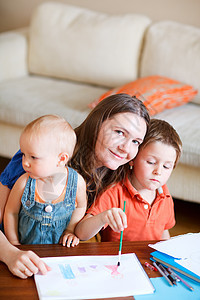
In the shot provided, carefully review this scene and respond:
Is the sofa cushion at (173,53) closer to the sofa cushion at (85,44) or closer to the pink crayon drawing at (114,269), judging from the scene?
the sofa cushion at (85,44)

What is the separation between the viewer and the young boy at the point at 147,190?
1.34m

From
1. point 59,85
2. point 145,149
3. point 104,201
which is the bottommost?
point 59,85

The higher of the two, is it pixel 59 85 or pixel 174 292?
pixel 174 292

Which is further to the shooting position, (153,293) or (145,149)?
(145,149)

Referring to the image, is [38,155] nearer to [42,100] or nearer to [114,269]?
[114,269]

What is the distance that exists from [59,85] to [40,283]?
2.08 m

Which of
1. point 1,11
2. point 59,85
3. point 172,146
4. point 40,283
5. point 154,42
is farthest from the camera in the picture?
point 1,11

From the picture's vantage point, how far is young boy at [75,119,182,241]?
134cm

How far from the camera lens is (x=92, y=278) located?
1.01m

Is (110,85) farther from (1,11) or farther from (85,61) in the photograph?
(1,11)

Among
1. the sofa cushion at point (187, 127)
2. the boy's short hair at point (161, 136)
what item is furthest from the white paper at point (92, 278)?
the sofa cushion at point (187, 127)

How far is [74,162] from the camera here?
1377mm

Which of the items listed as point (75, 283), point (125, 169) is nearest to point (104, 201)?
point (125, 169)

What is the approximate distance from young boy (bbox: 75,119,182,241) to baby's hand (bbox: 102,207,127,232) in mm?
145
